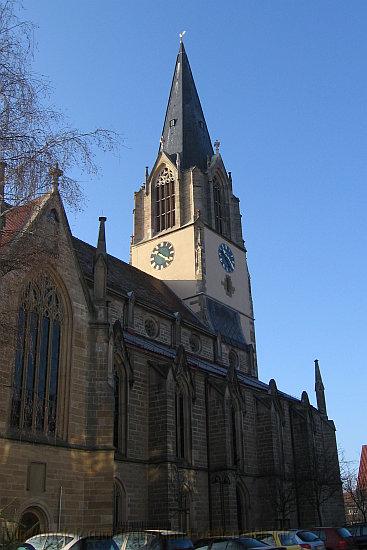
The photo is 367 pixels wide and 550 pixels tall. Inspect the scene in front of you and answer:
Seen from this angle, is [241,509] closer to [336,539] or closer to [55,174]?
[336,539]

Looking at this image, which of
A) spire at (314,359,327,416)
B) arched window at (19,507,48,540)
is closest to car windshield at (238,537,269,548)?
arched window at (19,507,48,540)

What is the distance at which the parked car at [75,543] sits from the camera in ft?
37.5

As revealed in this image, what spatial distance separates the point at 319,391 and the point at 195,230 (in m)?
14.1

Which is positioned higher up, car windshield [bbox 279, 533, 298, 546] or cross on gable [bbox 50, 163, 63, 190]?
cross on gable [bbox 50, 163, 63, 190]

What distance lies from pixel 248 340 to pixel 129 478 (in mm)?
20449

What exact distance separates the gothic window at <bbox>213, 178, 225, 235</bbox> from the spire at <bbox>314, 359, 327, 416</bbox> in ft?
39.1

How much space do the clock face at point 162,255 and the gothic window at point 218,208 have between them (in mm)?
3943

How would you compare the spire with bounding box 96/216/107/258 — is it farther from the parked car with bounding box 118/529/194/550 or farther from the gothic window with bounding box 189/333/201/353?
the gothic window with bounding box 189/333/201/353

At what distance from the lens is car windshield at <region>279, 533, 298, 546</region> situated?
47.3 ft

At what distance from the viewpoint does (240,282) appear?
43.5 metres

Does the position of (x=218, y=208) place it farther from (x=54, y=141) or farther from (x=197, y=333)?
(x=54, y=141)

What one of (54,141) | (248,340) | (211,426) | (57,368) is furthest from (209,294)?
(54,141)

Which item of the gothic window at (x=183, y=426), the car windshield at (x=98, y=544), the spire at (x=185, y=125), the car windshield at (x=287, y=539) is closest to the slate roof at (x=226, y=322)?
the spire at (x=185, y=125)

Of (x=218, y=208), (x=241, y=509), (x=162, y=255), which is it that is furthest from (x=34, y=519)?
(x=218, y=208)
